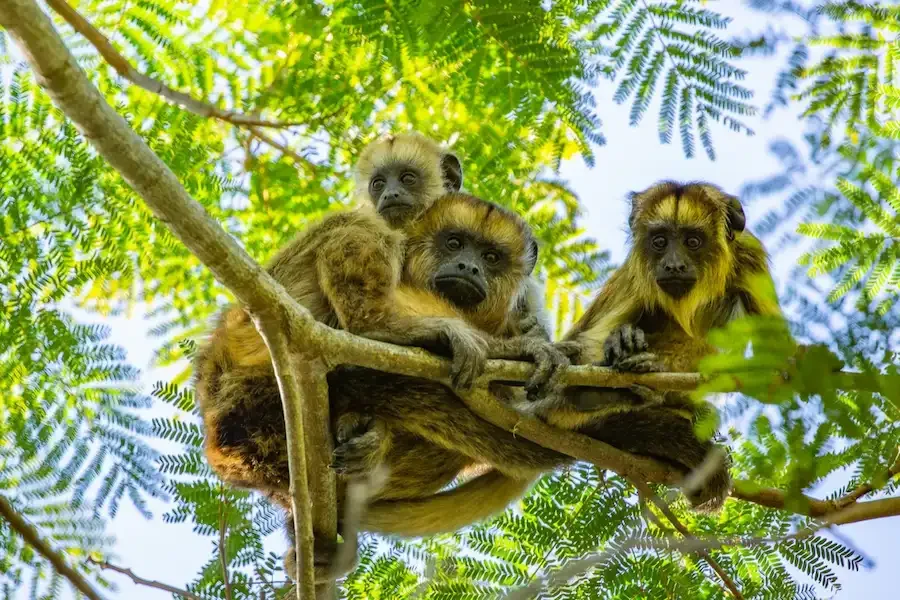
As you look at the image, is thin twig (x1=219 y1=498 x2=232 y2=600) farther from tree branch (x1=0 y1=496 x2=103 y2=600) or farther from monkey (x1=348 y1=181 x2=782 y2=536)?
tree branch (x1=0 y1=496 x2=103 y2=600)

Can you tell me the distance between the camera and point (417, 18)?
20.6ft

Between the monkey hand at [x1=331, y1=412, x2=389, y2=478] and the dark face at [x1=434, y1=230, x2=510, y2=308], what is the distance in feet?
3.77

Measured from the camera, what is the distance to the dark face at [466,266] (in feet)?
20.3

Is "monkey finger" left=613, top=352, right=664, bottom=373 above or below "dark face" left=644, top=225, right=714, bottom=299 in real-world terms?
below

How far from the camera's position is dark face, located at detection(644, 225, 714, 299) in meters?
5.91

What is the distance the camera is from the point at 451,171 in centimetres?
826

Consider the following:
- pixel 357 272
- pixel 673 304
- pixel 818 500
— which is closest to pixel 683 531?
pixel 818 500

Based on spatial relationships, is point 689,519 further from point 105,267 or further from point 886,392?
point 105,267

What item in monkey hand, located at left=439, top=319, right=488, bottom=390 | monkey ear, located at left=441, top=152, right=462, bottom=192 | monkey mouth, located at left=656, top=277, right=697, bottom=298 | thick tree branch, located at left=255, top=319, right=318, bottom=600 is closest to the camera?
thick tree branch, located at left=255, top=319, right=318, bottom=600

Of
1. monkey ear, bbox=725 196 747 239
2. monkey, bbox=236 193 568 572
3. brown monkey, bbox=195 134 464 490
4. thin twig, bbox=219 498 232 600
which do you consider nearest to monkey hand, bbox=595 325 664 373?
monkey, bbox=236 193 568 572

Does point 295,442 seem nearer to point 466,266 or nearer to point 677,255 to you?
point 466,266

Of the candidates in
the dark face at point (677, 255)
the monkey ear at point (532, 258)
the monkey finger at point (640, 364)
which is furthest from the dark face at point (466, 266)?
the monkey finger at point (640, 364)

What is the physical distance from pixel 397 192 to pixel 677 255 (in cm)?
250

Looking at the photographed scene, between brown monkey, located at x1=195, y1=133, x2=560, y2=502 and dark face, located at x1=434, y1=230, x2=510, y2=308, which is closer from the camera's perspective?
brown monkey, located at x1=195, y1=133, x2=560, y2=502
